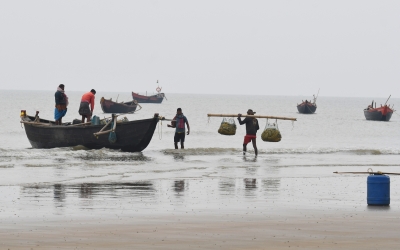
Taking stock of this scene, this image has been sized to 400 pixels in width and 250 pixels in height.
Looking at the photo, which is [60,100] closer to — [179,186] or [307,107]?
[179,186]

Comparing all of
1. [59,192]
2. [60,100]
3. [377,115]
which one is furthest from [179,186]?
[377,115]

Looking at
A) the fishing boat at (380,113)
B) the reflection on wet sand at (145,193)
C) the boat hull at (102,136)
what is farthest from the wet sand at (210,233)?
the fishing boat at (380,113)

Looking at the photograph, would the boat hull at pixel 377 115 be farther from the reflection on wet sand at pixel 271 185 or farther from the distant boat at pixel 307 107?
the reflection on wet sand at pixel 271 185

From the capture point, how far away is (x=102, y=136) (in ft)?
80.1

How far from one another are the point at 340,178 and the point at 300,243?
338 inches

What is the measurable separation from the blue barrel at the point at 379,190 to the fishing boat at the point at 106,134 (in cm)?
1303

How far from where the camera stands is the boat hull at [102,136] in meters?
24.3

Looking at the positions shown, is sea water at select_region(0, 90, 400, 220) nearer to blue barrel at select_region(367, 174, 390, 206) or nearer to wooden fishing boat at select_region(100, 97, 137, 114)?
blue barrel at select_region(367, 174, 390, 206)

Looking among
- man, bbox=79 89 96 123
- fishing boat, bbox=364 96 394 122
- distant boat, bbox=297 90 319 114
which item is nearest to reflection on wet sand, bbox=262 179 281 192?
man, bbox=79 89 96 123

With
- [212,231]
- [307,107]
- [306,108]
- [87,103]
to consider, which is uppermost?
[87,103]

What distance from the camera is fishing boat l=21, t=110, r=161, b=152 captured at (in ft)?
79.3

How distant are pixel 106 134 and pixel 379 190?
14.3 m

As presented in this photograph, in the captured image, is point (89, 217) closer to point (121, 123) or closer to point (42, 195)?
point (42, 195)

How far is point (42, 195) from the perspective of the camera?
12.6 metres
